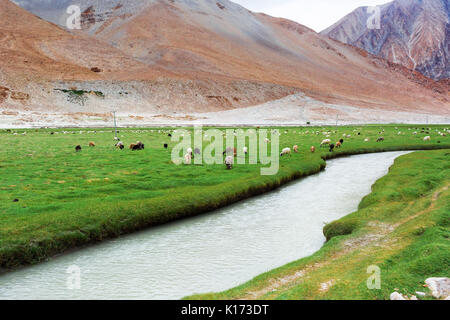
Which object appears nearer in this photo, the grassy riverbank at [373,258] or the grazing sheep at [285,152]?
the grassy riverbank at [373,258]

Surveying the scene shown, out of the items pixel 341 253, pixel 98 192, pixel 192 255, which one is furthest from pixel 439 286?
pixel 98 192

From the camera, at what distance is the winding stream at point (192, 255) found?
539 inches

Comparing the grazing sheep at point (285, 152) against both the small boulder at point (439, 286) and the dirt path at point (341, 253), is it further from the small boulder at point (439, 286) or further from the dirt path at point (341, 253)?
the small boulder at point (439, 286)

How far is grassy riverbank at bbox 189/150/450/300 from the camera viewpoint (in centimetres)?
1021

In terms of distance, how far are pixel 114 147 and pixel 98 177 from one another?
20.0 m

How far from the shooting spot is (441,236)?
13.2 m

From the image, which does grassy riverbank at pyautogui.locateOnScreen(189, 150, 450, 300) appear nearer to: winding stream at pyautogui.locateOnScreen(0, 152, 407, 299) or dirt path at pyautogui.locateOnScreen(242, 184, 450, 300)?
dirt path at pyautogui.locateOnScreen(242, 184, 450, 300)

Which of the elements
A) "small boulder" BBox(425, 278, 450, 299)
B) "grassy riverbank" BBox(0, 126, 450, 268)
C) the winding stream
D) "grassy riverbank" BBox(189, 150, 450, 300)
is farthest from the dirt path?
"grassy riverbank" BBox(0, 126, 450, 268)

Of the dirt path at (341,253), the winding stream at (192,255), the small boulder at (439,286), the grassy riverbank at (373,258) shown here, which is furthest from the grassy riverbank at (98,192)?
the small boulder at (439,286)

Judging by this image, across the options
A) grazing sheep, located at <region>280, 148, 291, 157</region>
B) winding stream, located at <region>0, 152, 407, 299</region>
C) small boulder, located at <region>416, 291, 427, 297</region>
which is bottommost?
winding stream, located at <region>0, 152, 407, 299</region>

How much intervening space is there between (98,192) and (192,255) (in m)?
9.49

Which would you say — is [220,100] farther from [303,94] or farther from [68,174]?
[68,174]

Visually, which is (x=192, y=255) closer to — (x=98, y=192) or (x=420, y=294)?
(x=420, y=294)

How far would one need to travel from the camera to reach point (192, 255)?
16.8 metres
